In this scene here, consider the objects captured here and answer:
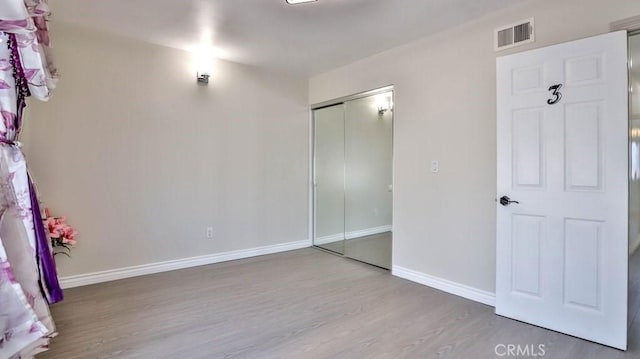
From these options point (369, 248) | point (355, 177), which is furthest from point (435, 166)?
point (369, 248)

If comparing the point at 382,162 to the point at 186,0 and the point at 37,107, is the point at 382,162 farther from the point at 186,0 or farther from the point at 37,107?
the point at 37,107

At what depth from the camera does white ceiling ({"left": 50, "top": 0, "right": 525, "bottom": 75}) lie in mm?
2656

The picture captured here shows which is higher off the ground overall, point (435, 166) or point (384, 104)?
point (384, 104)

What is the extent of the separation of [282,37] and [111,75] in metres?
1.80

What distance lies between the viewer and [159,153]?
3607 mm

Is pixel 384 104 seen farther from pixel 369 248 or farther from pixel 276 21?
pixel 369 248

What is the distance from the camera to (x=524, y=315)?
2.43 metres

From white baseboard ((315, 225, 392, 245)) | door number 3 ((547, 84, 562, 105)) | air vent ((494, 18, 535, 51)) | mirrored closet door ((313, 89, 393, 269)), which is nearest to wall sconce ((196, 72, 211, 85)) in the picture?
mirrored closet door ((313, 89, 393, 269))

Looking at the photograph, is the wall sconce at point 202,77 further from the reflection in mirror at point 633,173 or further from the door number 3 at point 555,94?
the reflection in mirror at point 633,173

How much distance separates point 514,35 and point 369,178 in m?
2.22

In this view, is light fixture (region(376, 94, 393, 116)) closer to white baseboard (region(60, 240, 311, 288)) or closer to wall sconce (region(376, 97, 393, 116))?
wall sconce (region(376, 97, 393, 116))

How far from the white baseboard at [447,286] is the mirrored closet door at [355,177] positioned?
0.93ft

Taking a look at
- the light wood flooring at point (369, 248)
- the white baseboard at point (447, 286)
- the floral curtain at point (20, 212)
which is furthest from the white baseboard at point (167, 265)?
the floral curtain at point (20, 212)

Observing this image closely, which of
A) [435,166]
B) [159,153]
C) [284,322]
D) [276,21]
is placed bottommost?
[284,322]
